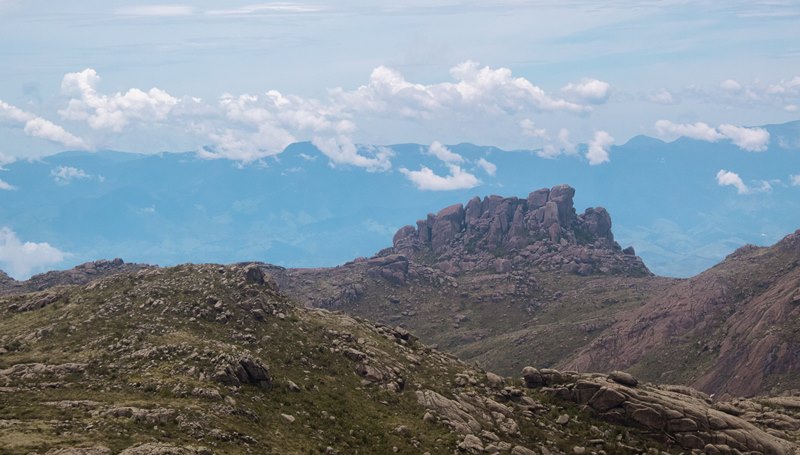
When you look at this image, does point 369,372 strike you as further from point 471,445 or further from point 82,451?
point 82,451

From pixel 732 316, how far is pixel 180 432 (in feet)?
497

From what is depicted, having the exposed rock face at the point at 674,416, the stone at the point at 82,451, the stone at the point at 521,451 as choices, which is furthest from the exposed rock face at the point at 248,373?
the exposed rock face at the point at 674,416

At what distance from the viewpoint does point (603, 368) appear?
18288cm

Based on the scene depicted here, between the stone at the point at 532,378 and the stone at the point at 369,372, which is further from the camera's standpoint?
the stone at the point at 532,378

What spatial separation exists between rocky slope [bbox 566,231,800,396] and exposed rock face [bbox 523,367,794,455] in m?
67.3

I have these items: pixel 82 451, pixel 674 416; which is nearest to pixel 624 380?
pixel 674 416

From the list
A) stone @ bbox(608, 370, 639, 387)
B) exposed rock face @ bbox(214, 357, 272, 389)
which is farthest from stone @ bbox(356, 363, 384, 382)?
stone @ bbox(608, 370, 639, 387)

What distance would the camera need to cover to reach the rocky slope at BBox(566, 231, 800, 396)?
14825cm

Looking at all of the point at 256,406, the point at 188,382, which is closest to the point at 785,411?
the point at 256,406

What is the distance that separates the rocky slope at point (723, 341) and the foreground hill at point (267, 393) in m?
52.5

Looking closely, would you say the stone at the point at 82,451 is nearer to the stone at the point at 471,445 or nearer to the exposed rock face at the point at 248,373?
the exposed rock face at the point at 248,373

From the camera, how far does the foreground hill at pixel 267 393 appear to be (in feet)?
207

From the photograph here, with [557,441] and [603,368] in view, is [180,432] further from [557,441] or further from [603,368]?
[603,368]

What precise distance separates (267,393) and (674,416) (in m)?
40.5
